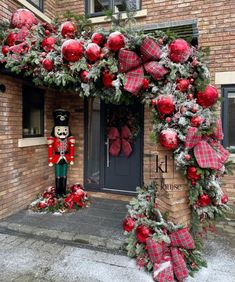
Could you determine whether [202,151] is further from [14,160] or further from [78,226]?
[14,160]

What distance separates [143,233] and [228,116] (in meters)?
2.90

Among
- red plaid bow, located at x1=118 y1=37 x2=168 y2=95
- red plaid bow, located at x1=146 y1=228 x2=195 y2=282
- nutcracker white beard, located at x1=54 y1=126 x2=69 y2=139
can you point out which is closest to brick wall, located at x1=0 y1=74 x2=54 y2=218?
nutcracker white beard, located at x1=54 y1=126 x2=69 y2=139

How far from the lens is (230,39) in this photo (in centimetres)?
401

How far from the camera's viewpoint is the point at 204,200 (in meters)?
2.42

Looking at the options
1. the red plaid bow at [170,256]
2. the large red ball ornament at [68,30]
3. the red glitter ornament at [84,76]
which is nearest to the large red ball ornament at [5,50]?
the large red ball ornament at [68,30]

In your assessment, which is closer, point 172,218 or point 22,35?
point 172,218

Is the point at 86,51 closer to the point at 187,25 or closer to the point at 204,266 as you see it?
the point at 187,25

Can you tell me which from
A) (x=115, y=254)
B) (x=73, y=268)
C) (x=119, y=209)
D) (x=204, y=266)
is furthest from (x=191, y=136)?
(x=119, y=209)

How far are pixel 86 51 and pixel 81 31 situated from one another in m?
0.55

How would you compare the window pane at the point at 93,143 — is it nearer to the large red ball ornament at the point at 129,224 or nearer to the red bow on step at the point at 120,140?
the red bow on step at the point at 120,140

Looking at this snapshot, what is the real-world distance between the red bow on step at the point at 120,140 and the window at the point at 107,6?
2.48m

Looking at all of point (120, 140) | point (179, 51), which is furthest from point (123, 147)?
point (179, 51)

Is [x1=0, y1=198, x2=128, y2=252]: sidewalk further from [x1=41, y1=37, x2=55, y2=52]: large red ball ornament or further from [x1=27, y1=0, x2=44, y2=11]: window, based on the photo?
[x1=27, y1=0, x2=44, y2=11]: window

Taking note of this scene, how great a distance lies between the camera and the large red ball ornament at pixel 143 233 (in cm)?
240
